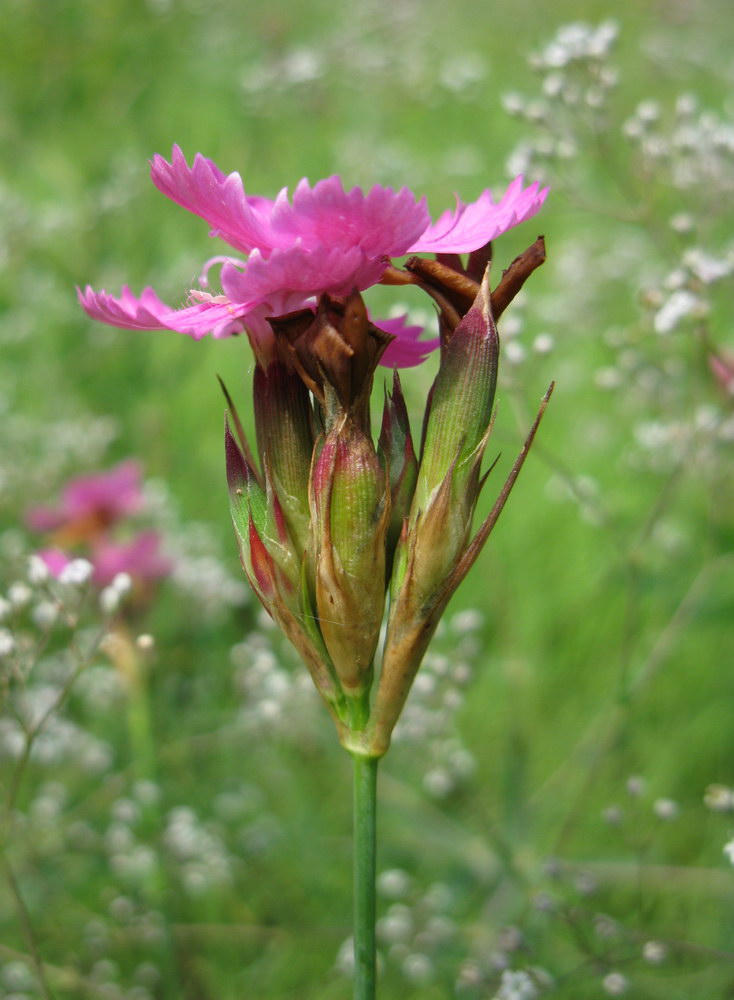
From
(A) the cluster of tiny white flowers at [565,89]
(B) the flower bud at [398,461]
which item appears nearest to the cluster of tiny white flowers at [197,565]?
(A) the cluster of tiny white flowers at [565,89]

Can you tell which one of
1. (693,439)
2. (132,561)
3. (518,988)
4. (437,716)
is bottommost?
(518,988)

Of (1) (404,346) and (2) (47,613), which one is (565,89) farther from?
(2) (47,613)

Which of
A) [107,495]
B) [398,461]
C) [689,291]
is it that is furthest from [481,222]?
[107,495]

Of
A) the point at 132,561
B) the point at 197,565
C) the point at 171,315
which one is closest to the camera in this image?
the point at 171,315

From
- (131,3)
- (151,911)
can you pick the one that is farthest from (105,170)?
(151,911)

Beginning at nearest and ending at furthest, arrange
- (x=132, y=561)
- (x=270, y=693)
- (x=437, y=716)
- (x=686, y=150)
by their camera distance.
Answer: (x=437, y=716) → (x=686, y=150) → (x=270, y=693) → (x=132, y=561)

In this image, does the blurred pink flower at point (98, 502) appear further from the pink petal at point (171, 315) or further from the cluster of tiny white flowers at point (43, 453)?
the pink petal at point (171, 315)

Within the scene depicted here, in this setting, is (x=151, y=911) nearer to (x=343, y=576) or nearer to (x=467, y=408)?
(x=343, y=576)
